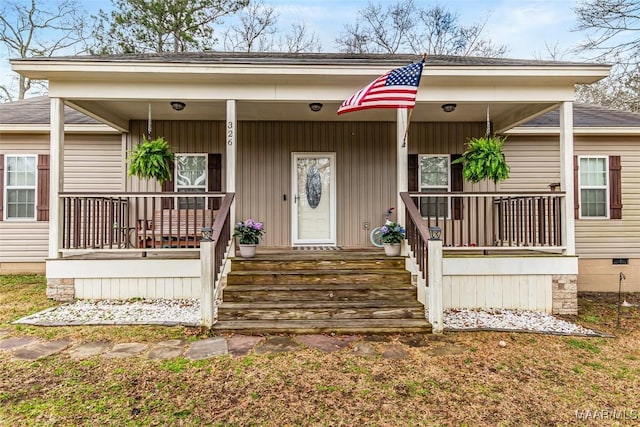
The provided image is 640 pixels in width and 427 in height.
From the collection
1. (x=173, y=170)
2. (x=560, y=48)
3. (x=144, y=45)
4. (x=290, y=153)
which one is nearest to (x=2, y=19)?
(x=144, y=45)

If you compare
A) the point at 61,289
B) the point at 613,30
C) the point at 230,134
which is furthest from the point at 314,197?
the point at 613,30

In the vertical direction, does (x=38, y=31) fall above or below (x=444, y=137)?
above

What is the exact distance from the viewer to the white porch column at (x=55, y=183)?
4844mm

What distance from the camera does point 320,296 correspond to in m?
4.38

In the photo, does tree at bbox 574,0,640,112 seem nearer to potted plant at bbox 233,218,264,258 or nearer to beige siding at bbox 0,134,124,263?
potted plant at bbox 233,218,264,258

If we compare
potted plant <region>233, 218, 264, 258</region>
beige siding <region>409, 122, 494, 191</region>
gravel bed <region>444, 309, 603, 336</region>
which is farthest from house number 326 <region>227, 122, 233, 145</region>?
gravel bed <region>444, 309, 603, 336</region>

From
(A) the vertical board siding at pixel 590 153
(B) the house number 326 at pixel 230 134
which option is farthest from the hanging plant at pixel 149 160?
(A) the vertical board siding at pixel 590 153

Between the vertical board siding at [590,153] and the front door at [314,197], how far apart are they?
3466 millimetres

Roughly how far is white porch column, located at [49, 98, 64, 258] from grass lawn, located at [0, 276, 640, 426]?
6.05 feet

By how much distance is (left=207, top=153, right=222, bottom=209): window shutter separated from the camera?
6.57 meters

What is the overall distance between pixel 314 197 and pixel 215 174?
1.88m

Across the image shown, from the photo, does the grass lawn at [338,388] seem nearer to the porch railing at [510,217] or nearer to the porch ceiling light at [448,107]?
the porch railing at [510,217]

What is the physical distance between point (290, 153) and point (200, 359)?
4.29m

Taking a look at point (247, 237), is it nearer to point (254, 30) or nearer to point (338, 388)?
point (338, 388)
